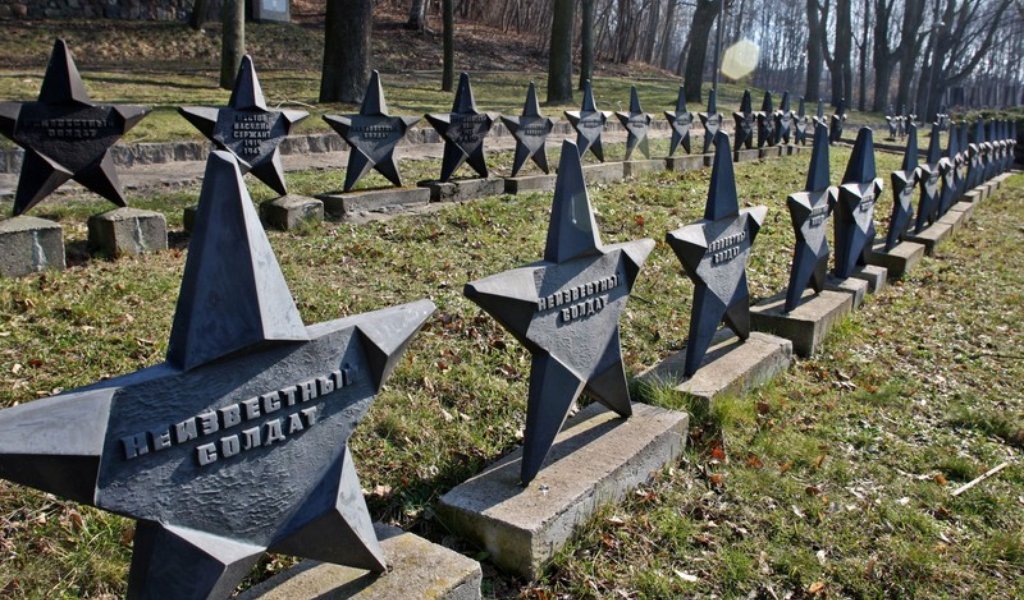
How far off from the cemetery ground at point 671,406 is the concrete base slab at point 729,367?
10 cm

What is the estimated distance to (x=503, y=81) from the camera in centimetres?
2614

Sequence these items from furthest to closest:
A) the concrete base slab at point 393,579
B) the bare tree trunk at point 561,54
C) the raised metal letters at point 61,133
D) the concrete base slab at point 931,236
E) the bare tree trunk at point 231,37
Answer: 1. the bare tree trunk at point 561,54
2. the bare tree trunk at point 231,37
3. the concrete base slab at point 931,236
4. the raised metal letters at point 61,133
5. the concrete base slab at point 393,579

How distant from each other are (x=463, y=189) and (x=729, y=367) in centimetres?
545

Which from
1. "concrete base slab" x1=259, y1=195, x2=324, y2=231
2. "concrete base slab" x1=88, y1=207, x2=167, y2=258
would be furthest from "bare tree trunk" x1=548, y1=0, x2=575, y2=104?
"concrete base slab" x1=88, y1=207, x2=167, y2=258

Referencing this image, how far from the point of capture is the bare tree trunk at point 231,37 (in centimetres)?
1598

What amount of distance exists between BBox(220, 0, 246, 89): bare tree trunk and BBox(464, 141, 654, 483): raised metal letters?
13.6 m

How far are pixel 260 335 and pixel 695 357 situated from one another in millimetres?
3112

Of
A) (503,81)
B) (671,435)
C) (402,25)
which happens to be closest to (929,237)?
(671,435)

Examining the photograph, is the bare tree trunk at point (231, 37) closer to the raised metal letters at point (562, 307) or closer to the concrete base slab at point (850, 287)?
the concrete base slab at point (850, 287)

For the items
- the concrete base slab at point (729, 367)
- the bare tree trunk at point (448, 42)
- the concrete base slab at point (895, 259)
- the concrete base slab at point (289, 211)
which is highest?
the bare tree trunk at point (448, 42)

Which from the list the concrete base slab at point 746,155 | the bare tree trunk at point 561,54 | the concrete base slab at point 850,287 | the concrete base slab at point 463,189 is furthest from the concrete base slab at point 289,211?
the bare tree trunk at point 561,54

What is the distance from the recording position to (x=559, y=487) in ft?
11.6

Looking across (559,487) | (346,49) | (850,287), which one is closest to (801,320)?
(850,287)

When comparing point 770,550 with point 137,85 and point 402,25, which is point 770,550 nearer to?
point 137,85
